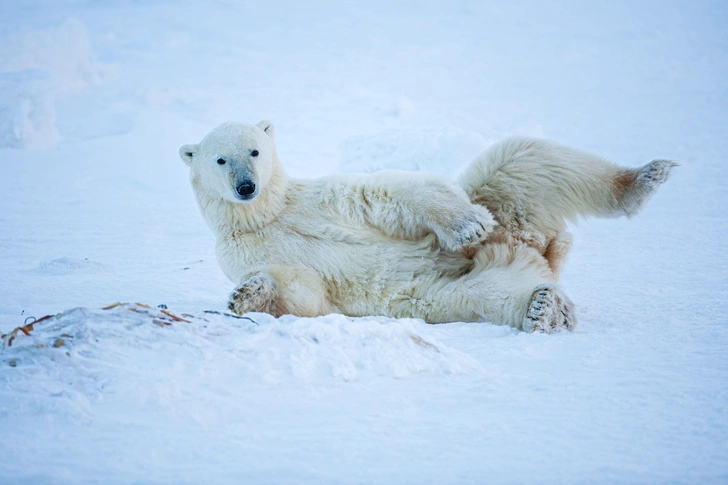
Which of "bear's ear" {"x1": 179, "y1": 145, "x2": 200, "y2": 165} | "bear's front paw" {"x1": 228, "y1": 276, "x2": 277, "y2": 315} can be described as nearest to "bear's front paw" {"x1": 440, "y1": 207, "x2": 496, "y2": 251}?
"bear's front paw" {"x1": 228, "y1": 276, "x2": 277, "y2": 315}

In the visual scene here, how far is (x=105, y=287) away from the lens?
392cm

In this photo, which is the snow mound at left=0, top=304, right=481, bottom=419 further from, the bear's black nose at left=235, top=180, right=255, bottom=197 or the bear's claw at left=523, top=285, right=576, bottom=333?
the bear's black nose at left=235, top=180, right=255, bottom=197

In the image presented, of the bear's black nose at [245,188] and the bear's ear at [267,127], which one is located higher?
the bear's ear at [267,127]

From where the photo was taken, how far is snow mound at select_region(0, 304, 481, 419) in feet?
6.32

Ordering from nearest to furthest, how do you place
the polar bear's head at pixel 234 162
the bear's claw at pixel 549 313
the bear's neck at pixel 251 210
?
the bear's claw at pixel 549 313 < the polar bear's head at pixel 234 162 < the bear's neck at pixel 251 210

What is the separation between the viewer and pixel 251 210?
139 inches

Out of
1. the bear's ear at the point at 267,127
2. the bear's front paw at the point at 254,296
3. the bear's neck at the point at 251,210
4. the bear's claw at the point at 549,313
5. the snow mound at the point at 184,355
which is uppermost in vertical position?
the bear's ear at the point at 267,127

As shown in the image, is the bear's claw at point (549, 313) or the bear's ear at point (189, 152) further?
the bear's ear at point (189, 152)

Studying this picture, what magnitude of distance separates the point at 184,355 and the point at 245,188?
1.32m

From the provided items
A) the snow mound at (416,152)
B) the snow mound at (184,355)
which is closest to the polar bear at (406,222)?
the snow mound at (184,355)

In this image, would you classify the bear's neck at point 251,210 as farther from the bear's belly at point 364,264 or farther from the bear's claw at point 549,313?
the bear's claw at point 549,313

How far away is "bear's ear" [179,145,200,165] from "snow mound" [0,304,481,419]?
1.40 meters

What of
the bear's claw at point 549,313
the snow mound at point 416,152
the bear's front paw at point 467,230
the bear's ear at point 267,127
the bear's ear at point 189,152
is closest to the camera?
the bear's claw at point 549,313

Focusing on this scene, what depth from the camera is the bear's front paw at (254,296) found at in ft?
9.78
